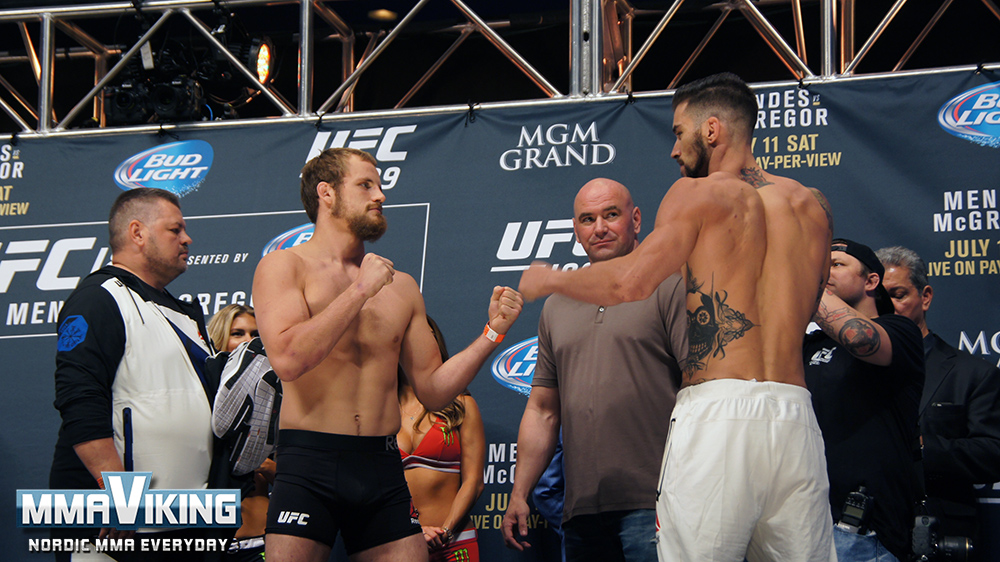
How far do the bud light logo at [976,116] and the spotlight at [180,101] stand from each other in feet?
13.6

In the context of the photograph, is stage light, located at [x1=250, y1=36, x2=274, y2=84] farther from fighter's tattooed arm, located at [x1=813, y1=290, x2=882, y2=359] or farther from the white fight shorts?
the white fight shorts

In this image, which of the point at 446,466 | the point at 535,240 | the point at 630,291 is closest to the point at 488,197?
the point at 535,240

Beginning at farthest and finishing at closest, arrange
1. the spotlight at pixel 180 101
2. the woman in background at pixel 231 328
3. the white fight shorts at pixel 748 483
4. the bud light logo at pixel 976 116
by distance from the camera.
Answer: the spotlight at pixel 180 101 < the bud light logo at pixel 976 116 < the woman in background at pixel 231 328 < the white fight shorts at pixel 748 483

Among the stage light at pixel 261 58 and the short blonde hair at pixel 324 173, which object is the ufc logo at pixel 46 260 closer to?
the stage light at pixel 261 58

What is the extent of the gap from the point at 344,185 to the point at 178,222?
0.98 metres

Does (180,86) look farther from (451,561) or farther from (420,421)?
(451,561)

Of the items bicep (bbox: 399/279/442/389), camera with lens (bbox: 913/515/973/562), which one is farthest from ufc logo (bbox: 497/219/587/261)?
camera with lens (bbox: 913/515/973/562)

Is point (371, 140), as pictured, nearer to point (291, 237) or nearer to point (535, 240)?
point (291, 237)

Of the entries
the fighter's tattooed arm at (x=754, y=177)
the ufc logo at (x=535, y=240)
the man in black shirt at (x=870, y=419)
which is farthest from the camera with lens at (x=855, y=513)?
the ufc logo at (x=535, y=240)

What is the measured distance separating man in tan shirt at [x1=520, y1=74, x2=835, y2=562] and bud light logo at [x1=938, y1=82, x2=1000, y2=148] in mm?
2238

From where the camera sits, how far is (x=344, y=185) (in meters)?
2.95

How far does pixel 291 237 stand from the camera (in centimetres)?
507

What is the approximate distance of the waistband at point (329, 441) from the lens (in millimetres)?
2619

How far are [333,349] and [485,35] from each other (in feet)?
9.51
